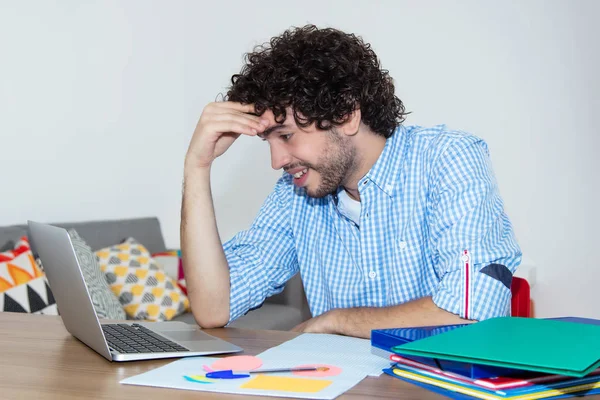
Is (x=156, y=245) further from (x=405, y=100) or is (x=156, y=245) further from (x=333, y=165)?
(x=333, y=165)

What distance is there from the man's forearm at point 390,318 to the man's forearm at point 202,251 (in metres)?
0.27

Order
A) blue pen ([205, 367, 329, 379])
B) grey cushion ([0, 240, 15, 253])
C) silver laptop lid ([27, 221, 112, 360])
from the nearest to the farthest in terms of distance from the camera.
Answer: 1. blue pen ([205, 367, 329, 379])
2. silver laptop lid ([27, 221, 112, 360])
3. grey cushion ([0, 240, 15, 253])

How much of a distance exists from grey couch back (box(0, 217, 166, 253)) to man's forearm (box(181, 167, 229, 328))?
1.44 metres

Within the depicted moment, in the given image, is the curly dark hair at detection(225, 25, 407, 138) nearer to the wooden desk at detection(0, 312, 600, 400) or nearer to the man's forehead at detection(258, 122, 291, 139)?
the man's forehead at detection(258, 122, 291, 139)

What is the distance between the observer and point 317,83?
1.69m

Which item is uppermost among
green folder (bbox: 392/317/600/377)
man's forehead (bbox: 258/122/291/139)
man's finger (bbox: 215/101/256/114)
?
man's finger (bbox: 215/101/256/114)

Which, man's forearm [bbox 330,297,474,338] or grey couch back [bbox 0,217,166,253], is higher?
man's forearm [bbox 330,297,474,338]

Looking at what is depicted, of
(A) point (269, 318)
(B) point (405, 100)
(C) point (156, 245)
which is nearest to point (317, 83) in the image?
(A) point (269, 318)

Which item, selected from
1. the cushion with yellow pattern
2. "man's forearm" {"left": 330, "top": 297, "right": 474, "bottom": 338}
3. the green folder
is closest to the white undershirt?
"man's forearm" {"left": 330, "top": 297, "right": 474, "bottom": 338}

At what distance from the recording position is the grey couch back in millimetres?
2861

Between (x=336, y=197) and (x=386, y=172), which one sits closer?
(x=386, y=172)

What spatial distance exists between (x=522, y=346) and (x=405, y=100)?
2.88m

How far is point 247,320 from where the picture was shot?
3.16 meters

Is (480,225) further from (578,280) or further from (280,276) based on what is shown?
(578,280)
